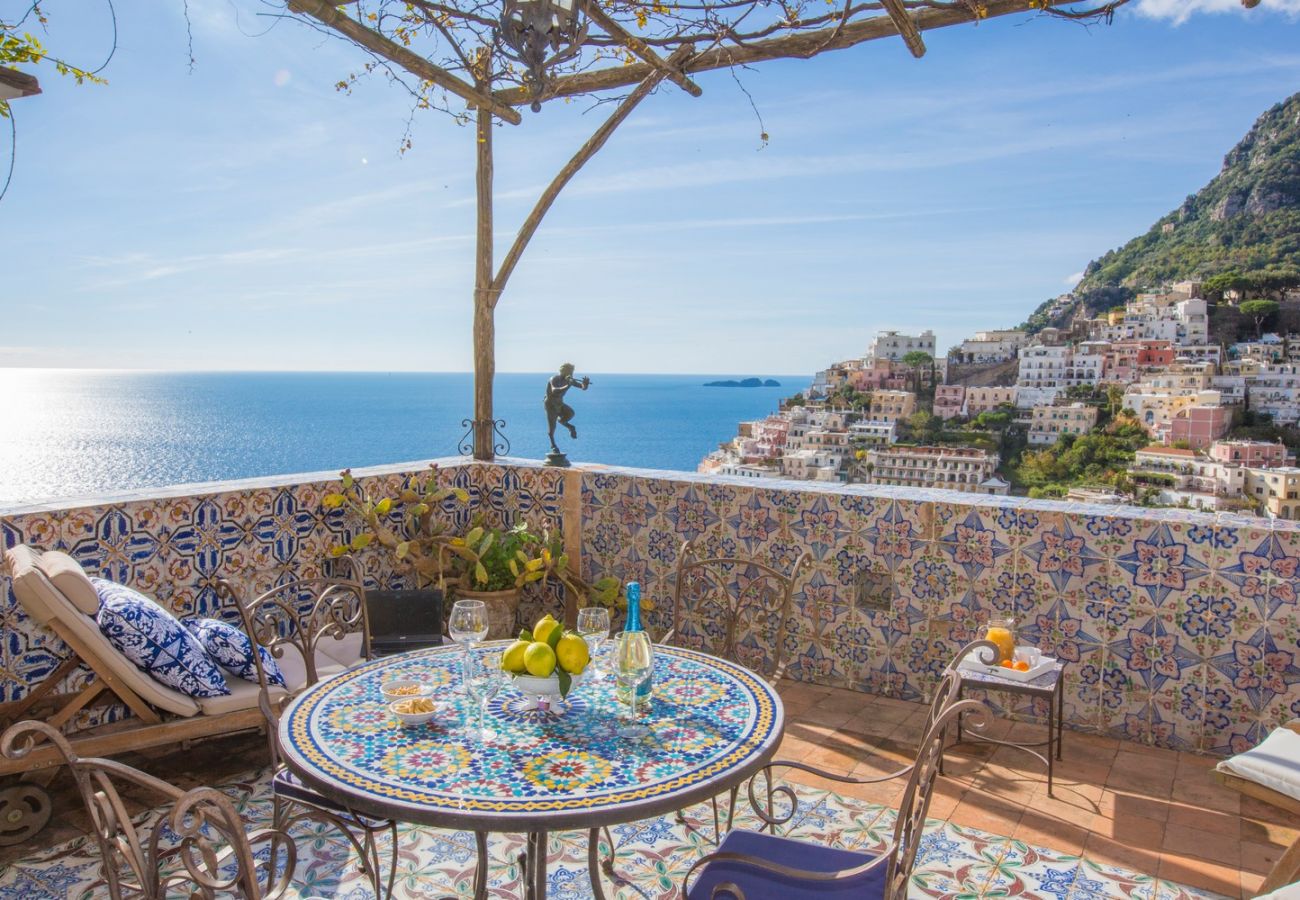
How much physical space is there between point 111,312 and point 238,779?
50.4m

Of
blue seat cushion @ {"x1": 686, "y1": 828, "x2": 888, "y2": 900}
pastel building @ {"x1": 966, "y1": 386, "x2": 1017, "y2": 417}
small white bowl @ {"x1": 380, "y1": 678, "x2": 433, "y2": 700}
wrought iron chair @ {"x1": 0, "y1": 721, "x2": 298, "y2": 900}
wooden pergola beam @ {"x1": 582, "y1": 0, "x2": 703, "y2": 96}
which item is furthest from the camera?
pastel building @ {"x1": 966, "y1": 386, "x2": 1017, "y2": 417}

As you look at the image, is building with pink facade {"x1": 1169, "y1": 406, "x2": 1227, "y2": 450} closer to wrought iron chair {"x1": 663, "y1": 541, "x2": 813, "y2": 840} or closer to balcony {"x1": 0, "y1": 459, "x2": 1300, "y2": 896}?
balcony {"x1": 0, "y1": 459, "x2": 1300, "y2": 896}

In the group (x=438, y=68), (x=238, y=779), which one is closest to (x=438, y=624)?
(x=238, y=779)

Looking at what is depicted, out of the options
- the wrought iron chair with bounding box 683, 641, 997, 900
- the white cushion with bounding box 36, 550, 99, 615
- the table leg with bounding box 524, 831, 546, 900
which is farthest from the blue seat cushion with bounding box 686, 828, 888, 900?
the white cushion with bounding box 36, 550, 99, 615

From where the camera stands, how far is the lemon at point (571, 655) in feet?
5.97

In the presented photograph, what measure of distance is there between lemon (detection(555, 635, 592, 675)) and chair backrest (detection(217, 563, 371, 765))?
33.4 inches

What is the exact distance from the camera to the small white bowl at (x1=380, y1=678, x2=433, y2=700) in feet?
6.22

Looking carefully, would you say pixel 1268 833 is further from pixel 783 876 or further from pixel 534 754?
pixel 534 754

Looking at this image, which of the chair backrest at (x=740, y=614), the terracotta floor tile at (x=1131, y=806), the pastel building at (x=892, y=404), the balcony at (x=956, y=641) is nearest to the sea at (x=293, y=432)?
the pastel building at (x=892, y=404)

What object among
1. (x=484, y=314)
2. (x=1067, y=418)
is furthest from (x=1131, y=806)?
(x=1067, y=418)

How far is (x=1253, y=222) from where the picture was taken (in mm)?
11516

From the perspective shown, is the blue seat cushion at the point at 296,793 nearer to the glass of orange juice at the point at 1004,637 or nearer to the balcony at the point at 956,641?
the balcony at the point at 956,641

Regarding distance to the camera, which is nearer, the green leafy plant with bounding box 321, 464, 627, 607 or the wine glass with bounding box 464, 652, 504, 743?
the wine glass with bounding box 464, 652, 504, 743

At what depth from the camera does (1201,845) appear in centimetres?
257
